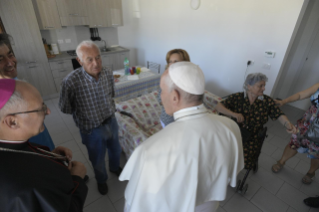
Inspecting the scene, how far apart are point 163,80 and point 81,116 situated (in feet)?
3.27

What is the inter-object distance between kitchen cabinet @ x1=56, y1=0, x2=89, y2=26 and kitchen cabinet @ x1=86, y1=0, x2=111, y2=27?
0.41 feet

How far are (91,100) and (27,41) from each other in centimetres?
319

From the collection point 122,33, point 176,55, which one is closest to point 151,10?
point 122,33

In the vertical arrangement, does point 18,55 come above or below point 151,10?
below

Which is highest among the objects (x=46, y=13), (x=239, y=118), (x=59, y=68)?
(x=46, y=13)

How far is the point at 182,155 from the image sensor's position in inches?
28.3

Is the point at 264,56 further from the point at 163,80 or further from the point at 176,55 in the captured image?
the point at 163,80

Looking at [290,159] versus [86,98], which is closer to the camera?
[86,98]

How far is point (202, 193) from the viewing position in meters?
0.86

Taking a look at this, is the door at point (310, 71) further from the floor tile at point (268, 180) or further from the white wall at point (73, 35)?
the white wall at point (73, 35)

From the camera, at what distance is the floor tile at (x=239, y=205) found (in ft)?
5.75

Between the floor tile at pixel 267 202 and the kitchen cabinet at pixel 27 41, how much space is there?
15.1 ft

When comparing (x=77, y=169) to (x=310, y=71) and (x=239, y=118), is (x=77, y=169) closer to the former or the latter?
(x=239, y=118)

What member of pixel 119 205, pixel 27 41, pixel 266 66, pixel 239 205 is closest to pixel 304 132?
pixel 239 205
